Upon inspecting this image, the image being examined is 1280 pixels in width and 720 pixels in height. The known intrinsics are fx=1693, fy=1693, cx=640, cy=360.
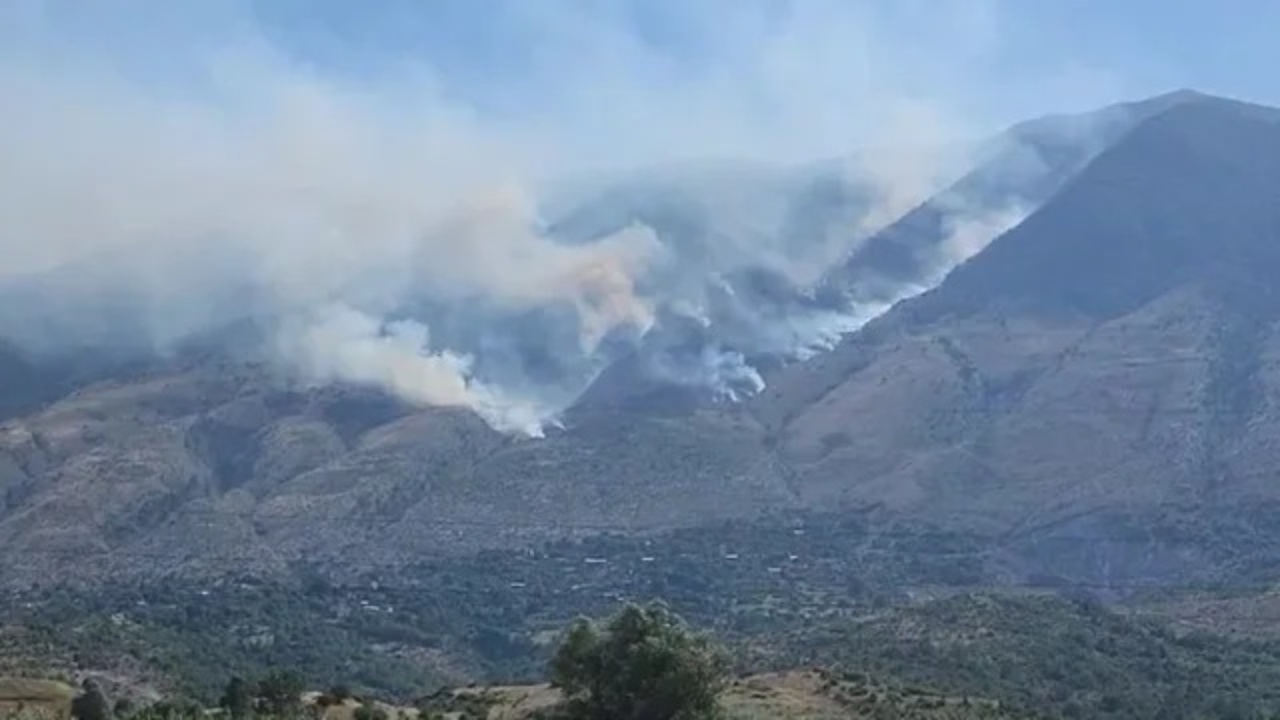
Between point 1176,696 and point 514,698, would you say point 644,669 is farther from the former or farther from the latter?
point 1176,696

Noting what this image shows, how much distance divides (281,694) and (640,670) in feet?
83.3

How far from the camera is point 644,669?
8819 centimetres

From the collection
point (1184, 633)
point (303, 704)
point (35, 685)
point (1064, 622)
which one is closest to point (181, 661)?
point (35, 685)

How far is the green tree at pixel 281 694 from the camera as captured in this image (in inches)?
3836

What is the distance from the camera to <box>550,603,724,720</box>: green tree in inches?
3462

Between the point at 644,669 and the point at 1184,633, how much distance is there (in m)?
96.5

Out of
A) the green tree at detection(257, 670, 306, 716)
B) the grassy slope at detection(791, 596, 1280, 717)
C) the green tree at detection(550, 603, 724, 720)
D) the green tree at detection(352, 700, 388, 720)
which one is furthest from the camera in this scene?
the grassy slope at detection(791, 596, 1280, 717)

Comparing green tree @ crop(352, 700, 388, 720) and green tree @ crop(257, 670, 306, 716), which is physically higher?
green tree @ crop(257, 670, 306, 716)

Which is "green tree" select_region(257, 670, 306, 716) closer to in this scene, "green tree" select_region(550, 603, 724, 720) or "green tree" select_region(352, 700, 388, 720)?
"green tree" select_region(352, 700, 388, 720)

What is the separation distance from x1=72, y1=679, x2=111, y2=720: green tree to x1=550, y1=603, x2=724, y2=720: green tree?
26.8 meters

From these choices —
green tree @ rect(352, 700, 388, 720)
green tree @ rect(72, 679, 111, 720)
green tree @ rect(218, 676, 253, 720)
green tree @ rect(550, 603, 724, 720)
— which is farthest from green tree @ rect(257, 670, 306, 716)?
green tree @ rect(550, 603, 724, 720)

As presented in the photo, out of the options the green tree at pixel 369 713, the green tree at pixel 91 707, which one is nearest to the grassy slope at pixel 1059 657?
the green tree at pixel 369 713

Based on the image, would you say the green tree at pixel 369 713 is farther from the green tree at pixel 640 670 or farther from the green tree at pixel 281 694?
the green tree at pixel 640 670

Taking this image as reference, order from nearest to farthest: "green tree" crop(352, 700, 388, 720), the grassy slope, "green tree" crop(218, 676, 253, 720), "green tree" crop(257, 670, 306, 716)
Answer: "green tree" crop(218, 676, 253, 720), "green tree" crop(352, 700, 388, 720), "green tree" crop(257, 670, 306, 716), the grassy slope
